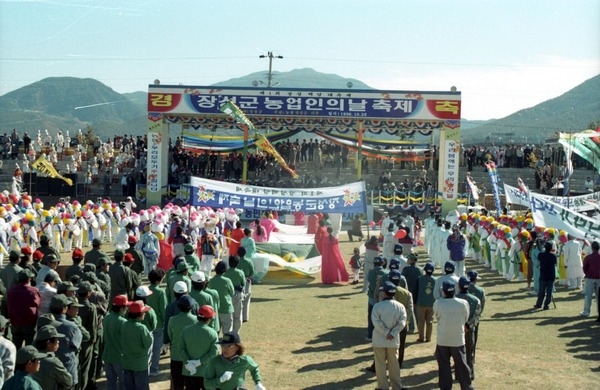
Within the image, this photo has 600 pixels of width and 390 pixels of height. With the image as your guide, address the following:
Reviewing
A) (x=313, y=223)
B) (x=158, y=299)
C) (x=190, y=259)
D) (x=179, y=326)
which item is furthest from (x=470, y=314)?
(x=313, y=223)

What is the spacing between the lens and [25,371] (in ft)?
21.5

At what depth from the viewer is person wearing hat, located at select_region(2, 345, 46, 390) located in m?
6.41

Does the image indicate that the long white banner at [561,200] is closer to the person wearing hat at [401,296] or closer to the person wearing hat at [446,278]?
the person wearing hat at [446,278]

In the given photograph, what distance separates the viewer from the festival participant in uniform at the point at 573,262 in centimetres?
1866

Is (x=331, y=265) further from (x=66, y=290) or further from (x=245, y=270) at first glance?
(x=66, y=290)

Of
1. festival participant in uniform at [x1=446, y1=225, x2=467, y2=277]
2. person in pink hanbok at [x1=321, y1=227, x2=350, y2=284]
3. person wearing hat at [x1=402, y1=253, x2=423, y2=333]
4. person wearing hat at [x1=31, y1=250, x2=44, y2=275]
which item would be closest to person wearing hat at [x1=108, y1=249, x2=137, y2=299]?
person wearing hat at [x1=31, y1=250, x2=44, y2=275]

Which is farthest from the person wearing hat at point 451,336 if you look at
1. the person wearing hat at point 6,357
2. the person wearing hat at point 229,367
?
the person wearing hat at point 6,357

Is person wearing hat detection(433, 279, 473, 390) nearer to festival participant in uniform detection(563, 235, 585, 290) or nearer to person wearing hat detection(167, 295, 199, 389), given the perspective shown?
person wearing hat detection(167, 295, 199, 389)

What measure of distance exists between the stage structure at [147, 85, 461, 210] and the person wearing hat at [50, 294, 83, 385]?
2594 centimetres

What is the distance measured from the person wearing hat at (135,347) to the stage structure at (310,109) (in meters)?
25.8

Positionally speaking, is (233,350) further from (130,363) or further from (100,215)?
(100,215)

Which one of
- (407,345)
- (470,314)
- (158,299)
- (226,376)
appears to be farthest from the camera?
(407,345)

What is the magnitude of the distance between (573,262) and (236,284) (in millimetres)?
9789

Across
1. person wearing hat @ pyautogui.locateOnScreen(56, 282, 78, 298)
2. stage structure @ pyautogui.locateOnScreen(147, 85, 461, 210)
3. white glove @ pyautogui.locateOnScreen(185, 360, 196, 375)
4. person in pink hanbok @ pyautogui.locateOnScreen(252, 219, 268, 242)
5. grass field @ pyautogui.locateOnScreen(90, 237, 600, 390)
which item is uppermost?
stage structure @ pyautogui.locateOnScreen(147, 85, 461, 210)
